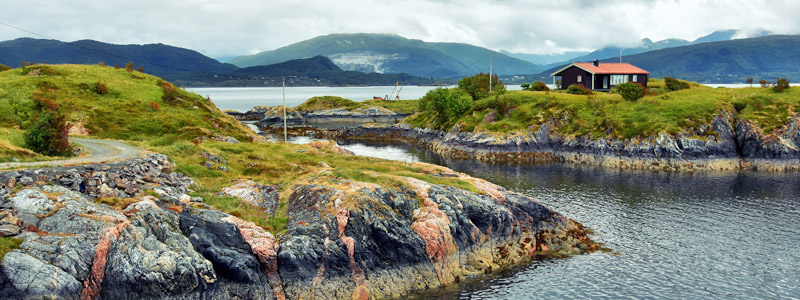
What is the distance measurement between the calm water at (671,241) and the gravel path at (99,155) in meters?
24.5

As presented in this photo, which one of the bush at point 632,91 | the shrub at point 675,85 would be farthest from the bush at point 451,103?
the shrub at point 675,85

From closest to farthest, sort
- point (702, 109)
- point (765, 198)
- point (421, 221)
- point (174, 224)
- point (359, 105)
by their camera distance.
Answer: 1. point (174, 224)
2. point (421, 221)
3. point (765, 198)
4. point (702, 109)
5. point (359, 105)

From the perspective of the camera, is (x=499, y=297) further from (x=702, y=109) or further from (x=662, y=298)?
(x=702, y=109)

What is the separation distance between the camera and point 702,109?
85750 millimetres

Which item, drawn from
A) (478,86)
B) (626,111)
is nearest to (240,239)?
(626,111)

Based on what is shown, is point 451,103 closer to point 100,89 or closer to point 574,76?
point 574,76

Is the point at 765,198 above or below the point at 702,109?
below

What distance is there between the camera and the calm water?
32.7 metres

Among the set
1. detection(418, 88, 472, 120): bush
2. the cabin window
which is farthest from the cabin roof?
detection(418, 88, 472, 120): bush

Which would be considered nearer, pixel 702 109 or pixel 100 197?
pixel 100 197

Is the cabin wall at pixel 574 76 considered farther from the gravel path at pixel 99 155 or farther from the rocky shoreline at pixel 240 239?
the gravel path at pixel 99 155

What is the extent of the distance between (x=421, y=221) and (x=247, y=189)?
1368 cm

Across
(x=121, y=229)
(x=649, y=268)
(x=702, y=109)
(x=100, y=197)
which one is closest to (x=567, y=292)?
(x=649, y=268)

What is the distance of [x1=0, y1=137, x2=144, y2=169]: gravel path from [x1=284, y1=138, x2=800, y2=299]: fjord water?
80.4ft
